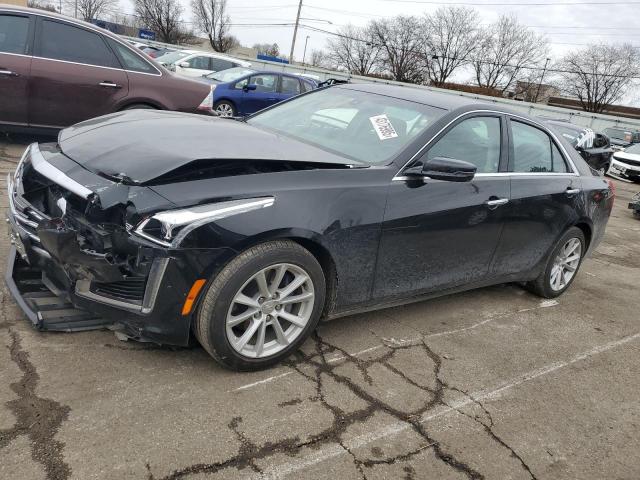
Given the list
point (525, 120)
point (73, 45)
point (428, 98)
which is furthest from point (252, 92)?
point (428, 98)

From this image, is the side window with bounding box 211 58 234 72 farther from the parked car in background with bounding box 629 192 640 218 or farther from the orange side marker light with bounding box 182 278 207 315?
the orange side marker light with bounding box 182 278 207 315

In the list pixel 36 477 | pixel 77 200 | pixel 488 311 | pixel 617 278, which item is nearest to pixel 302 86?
pixel 617 278

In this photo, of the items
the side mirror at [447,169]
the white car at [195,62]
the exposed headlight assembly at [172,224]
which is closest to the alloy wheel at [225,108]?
the white car at [195,62]

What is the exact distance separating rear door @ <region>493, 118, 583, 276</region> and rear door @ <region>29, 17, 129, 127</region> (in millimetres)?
4895

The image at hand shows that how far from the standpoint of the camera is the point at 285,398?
2781 millimetres

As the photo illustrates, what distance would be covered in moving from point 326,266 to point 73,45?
5200mm

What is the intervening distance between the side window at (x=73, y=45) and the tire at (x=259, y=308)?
509cm

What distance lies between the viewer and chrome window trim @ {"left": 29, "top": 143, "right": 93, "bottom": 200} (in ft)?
8.80

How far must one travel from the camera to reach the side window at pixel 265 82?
13.7m

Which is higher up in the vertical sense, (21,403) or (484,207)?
(484,207)

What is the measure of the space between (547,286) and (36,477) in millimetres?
4119

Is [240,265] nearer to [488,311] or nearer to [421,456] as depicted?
[421,456]

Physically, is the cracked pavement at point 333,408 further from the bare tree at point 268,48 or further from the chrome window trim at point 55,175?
the bare tree at point 268,48

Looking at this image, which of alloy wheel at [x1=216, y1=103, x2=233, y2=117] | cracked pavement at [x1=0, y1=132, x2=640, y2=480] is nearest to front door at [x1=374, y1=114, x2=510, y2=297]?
cracked pavement at [x1=0, y1=132, x2=640, y2=480]
